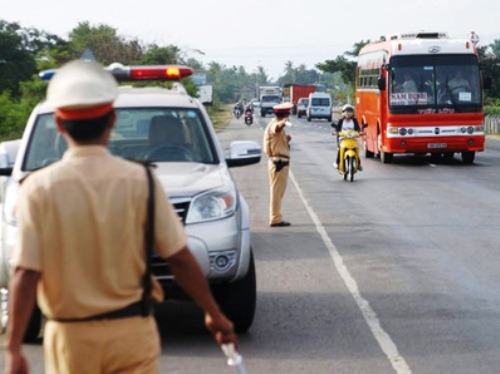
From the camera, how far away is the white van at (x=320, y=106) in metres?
88.2

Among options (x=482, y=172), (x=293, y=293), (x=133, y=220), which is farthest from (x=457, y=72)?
(x=133, y=220)

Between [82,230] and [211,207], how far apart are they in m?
4.39

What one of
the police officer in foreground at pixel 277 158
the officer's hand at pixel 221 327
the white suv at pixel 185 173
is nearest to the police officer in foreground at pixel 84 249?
the officer's hand at pixel 221 327

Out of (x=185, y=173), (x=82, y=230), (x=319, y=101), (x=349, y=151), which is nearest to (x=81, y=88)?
(x=82, y=230)

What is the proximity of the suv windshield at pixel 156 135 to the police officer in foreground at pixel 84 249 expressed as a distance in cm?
515

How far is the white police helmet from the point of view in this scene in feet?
13.6

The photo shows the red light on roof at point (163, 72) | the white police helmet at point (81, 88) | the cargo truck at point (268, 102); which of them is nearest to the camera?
the white police helmet at point (81, 88)

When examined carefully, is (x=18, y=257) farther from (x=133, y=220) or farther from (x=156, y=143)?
(x=156, y=143)

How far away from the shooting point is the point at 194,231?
8414 millimetres

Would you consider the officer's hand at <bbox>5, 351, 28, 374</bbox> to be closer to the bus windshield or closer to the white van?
the bus windshield

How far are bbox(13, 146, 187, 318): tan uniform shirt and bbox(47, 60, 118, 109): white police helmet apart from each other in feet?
0.53

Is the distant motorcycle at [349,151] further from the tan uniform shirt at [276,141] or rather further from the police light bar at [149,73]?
the police light bar at [149,73]

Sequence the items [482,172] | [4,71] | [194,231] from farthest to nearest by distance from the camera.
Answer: [4,71], [482,172], [194,231]

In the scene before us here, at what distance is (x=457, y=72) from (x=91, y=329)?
26.7m
